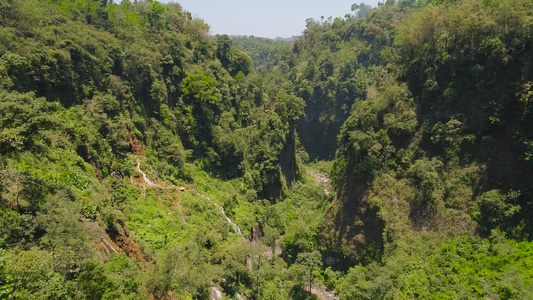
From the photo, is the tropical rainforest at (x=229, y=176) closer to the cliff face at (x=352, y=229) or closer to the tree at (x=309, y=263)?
the cliff face at (x=352, y=229)

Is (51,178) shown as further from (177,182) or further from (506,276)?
(506,276)

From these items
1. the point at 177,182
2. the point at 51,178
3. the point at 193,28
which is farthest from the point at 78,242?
the point at 193,28

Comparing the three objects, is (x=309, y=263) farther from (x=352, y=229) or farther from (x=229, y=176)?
(x=229, y=176)

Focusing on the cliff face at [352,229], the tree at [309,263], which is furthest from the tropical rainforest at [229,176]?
the tree at [309,263]

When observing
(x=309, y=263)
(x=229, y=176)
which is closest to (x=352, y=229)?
(x=309, y=263)

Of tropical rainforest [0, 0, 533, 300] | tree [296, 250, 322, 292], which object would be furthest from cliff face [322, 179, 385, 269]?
tree [296, 250, 322, 292]

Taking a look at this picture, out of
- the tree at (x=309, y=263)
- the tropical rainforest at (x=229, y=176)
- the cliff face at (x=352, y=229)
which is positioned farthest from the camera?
the cliff face at (x=352, y=229)

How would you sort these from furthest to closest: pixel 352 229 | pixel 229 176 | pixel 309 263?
1. pixel 229 176
2. pixel 352 229
3. pixel 309 263

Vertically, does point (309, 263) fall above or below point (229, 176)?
below
